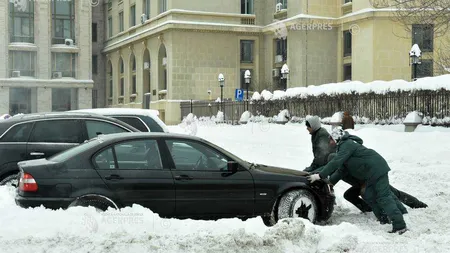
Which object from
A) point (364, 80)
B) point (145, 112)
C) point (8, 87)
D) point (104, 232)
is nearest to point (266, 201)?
point (104, 232)

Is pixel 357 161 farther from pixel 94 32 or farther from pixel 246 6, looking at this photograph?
pixel 94 32

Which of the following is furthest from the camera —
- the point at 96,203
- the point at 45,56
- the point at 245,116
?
the point at 45,56

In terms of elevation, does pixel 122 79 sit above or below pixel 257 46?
below

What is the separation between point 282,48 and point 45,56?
24.5 metres

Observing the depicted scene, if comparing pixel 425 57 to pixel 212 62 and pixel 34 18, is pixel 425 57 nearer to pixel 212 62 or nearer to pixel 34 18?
pixel 212 62

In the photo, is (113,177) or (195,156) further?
(195,156)

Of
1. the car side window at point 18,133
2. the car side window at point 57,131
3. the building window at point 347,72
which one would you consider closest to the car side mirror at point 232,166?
the car side window at point 57,131

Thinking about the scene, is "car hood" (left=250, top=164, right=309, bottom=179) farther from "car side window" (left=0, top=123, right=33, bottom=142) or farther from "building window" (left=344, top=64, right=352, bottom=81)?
"building window" (left=344, top=64, right=352, bottom=81)

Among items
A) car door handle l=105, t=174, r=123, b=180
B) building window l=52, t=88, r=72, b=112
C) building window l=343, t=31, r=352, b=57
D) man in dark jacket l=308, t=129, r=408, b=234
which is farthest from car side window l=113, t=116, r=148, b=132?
building window l=52, t=88, r=72, b=112

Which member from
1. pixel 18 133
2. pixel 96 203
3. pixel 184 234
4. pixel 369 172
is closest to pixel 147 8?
pixel 18 133

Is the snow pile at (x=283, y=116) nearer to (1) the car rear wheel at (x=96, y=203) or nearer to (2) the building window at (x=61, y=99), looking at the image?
(1) the car rear wheel at (x=96, y=203)

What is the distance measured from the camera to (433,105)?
72.2 feet

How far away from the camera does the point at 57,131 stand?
34.6 ft

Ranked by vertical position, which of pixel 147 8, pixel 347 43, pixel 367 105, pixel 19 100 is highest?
pixel 147 8
